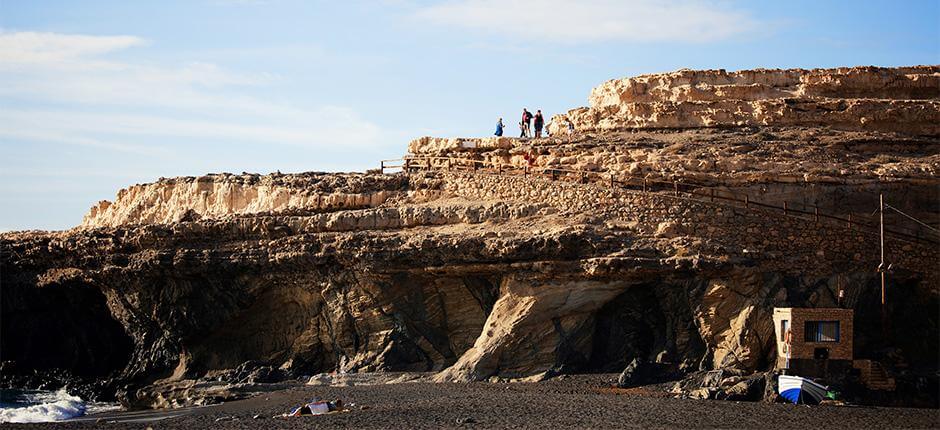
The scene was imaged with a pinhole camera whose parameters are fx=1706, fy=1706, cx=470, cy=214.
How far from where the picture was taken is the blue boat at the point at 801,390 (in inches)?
1459

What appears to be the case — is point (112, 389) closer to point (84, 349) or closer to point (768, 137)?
point (84, 349)

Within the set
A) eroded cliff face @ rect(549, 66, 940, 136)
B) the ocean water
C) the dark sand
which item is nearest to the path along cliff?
eroded cliff face @ rect(549, 66, 940, 136)

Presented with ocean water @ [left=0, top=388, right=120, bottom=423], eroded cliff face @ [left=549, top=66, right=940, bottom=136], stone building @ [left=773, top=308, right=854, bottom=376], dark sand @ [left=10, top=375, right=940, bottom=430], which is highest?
eroded cliff face @ [left=549, top=66, right=940, bottom=136]

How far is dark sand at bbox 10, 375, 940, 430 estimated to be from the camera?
34.6 meters

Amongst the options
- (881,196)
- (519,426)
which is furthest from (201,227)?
(881,196)

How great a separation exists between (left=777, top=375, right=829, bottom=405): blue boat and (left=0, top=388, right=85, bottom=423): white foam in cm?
1710

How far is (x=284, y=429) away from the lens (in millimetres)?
34531

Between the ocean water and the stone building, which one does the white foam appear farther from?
the stone building

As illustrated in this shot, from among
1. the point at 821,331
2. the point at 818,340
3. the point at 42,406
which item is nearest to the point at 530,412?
the point at 818,340

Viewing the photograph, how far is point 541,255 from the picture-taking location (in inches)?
1634

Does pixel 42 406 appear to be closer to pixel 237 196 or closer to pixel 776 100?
pixel 237 196

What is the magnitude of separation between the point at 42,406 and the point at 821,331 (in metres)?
19.3

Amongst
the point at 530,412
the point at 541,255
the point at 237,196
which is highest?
the point at 237,196

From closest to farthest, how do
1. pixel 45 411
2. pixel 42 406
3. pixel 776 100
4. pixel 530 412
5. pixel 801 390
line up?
pixel 530 412 < pixel 801 390 < pixel 45 411 < pixel 42 406 < pixel 776 100
